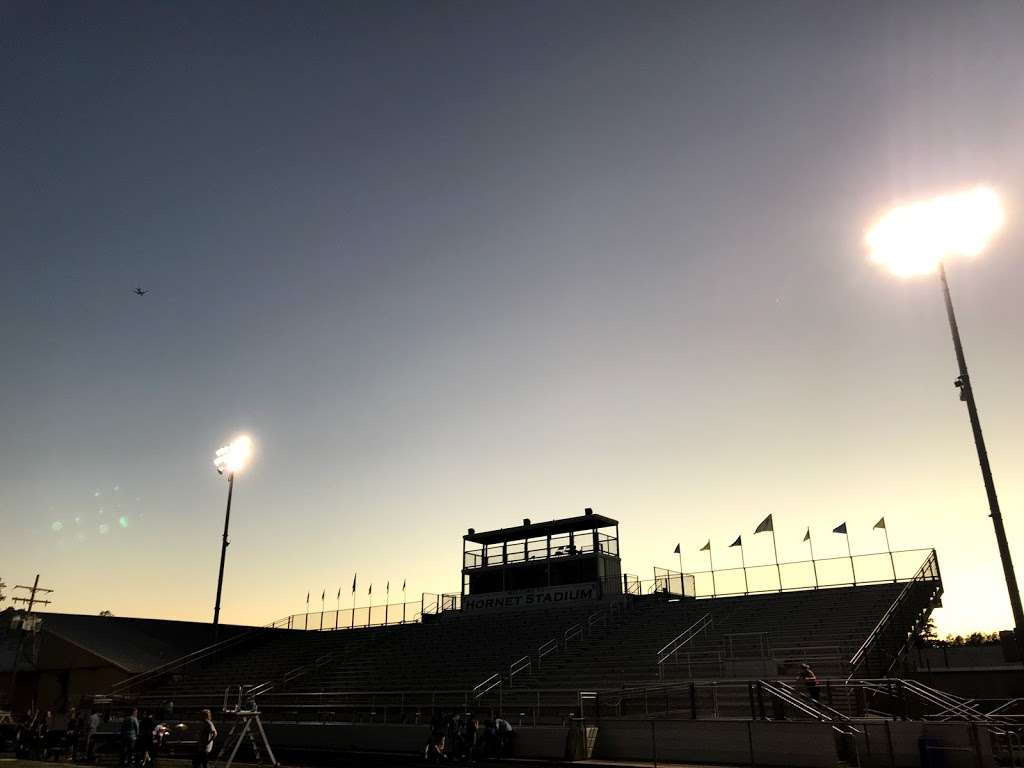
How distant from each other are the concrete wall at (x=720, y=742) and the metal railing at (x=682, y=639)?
519 cm

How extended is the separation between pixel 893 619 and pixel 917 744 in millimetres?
11562

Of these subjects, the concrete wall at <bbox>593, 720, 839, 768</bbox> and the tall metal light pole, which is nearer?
the tall metal light pole

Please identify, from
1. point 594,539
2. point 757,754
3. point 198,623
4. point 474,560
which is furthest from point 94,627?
point 757,754

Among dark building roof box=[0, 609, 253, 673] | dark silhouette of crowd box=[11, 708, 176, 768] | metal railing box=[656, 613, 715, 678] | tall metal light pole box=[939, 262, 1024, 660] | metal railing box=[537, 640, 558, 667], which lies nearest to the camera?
tall metal light pole box=[939, 262, 1024, 660]

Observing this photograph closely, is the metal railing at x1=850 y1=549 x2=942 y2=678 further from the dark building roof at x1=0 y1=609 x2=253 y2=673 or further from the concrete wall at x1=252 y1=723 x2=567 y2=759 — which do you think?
the dark building roof at x1=0 y1=609 x2=253 y2=673

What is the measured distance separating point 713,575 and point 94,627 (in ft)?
126

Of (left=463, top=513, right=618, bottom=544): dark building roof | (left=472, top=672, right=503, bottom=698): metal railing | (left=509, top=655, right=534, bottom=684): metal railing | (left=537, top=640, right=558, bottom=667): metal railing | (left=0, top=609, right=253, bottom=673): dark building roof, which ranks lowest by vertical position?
(left=472, top=672, right=503, bottom=698): metal railing

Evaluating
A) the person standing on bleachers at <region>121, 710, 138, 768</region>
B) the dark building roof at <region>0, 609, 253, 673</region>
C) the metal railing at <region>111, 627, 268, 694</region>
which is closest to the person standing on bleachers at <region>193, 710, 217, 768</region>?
the person standing on bleachers at <region>121, 710, 138, 768</region>

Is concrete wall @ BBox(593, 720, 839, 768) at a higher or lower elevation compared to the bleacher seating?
lower

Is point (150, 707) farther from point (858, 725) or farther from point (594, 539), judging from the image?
point (858, 725)

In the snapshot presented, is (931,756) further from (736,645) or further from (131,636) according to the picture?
(131,636)

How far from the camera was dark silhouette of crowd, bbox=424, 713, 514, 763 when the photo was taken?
2206 centimetres

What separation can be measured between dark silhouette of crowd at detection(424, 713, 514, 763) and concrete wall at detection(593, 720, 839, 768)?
277cm

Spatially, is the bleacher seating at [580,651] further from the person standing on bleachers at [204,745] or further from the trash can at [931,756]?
the person standing on bleachers at [204,745]
